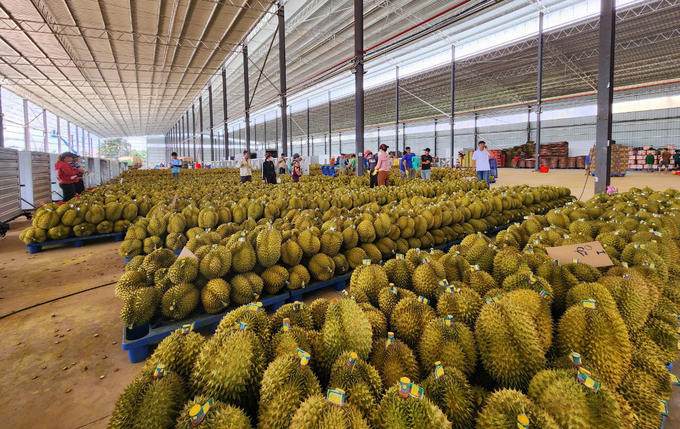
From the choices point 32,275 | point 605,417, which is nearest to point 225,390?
point 605,417

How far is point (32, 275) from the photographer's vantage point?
461 cm

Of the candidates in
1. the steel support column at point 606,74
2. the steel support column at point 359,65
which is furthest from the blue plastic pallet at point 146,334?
the steel support column at point 359,65

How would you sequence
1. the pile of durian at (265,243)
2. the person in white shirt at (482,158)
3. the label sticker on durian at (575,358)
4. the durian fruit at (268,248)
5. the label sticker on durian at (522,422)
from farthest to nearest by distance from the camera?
the person in white shirt at (482,158) < the durian fruit at (268,248) < the pile of durian at (265,243) < the label sticker on durian at (575,358) < the label sticker on durian at (522,422)

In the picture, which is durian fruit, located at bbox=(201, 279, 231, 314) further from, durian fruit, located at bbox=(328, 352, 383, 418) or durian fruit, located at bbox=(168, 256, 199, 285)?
durian fruit, located at bbox=(328, 352, 383, 418)

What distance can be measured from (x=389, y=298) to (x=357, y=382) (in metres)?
0.70

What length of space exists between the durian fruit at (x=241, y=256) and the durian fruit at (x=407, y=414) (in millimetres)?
2100

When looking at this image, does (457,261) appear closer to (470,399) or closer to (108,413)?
(470,399)

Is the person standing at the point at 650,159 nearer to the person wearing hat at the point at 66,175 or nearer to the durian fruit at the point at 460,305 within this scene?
the durian fruit at the point at 460,305

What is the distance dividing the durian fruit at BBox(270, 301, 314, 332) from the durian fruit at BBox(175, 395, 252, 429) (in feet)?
1.76

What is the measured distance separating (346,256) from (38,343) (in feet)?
9.63

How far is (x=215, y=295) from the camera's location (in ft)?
9.13

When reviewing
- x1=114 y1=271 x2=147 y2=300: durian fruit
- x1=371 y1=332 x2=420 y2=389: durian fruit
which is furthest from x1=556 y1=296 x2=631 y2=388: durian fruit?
x1=114 y1=271 x2=147 y2=300: durian fruit

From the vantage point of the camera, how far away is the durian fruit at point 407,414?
988 mm

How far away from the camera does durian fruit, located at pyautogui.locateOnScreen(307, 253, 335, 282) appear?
3.51m
